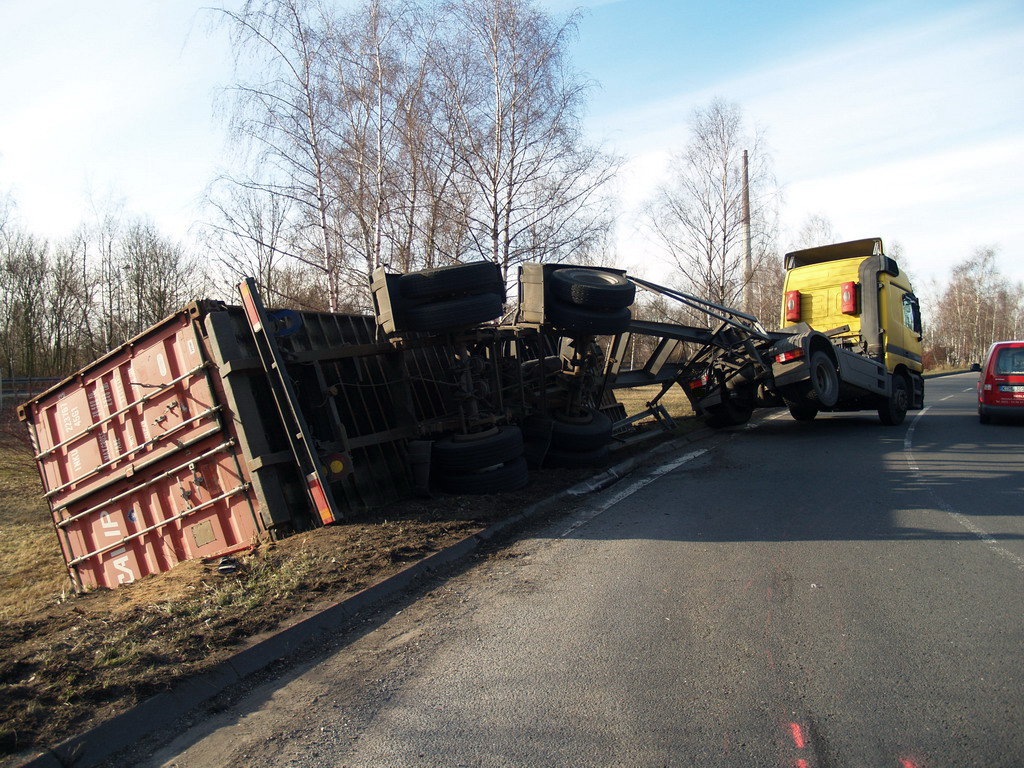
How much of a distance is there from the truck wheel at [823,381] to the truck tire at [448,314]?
7543 millimetres

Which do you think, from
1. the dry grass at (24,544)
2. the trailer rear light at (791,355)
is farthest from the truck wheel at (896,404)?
the dry grass at (24,544)

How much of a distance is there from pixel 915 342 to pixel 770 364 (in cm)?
624

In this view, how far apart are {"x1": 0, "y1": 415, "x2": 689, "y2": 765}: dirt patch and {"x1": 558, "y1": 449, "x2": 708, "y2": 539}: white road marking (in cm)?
61

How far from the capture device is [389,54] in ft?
53.1

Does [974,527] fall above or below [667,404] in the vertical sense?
above

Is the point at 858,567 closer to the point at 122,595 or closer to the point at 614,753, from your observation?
the point at 614,753

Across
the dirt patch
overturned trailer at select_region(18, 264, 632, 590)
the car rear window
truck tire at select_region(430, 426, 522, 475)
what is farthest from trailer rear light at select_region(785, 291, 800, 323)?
truck tire at select_region(430, 426, 522, 475)

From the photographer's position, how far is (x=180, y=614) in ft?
15.5

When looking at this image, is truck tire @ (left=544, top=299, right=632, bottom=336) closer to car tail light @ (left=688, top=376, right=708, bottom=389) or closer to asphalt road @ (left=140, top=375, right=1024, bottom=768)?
asphalt road @ (left=140, top=375, right=1024, bottom=768)

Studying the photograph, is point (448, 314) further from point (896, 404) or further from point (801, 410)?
point (896, 404)

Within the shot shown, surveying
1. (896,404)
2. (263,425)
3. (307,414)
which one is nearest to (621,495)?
(307,414)

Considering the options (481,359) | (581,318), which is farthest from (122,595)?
(581,318)

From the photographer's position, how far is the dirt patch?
3498mm

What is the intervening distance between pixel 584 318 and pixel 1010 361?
34.6 ft
